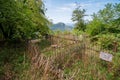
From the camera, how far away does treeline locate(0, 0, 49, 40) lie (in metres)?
8.23

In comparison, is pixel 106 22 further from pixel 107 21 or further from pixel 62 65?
pixel 62 65

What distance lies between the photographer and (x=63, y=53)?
286 inches

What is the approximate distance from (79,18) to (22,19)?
40.8ft

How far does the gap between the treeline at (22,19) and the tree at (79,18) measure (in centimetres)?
828

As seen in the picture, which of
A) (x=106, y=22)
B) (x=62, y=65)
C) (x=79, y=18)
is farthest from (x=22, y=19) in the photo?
(x=79, y=18)

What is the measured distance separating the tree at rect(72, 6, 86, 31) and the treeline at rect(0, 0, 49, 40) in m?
8.28

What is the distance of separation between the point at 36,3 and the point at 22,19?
2.68 m

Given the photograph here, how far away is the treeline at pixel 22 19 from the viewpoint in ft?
27.0

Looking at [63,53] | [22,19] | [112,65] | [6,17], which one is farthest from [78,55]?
[6,17]

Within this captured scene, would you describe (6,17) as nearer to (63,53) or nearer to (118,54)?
(63,53)

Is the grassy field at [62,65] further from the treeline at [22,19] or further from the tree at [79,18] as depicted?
the tree at [79,18]

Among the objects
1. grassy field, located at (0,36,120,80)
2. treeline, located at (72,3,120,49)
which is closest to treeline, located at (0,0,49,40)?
grassy field, located at (0,36,120,80)

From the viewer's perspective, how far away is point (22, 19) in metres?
8.71

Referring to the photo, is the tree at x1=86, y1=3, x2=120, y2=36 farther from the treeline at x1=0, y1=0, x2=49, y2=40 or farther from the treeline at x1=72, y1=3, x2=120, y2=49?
Result: the treeline at x1=0, y1=0, x2=49, y2=40
